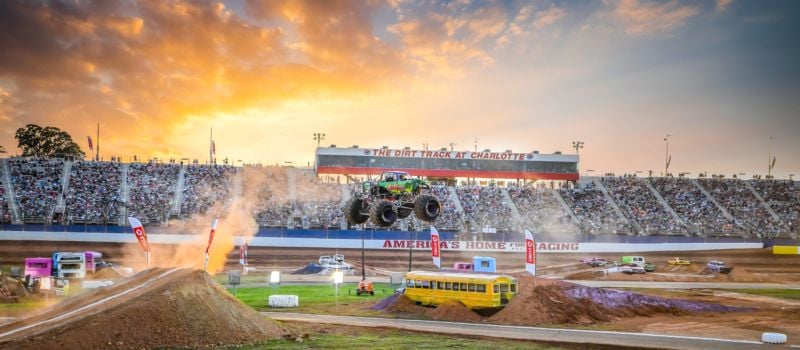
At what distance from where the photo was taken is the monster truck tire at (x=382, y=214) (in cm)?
2644

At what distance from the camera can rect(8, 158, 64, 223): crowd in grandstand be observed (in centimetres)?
7450

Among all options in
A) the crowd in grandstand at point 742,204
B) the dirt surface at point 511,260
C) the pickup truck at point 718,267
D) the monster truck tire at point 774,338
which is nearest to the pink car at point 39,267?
the dirt surface at point 511,260

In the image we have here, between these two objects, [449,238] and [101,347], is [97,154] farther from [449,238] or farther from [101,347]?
[101,347]

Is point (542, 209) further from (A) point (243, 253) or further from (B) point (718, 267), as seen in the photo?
(A) point (243, 253)

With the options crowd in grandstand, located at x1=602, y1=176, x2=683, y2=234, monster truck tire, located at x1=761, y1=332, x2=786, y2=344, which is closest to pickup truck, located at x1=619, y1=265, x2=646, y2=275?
crowd in grandstand, located at x1=602, y1=176, x2=683, y2=234

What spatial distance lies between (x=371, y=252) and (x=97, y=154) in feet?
170

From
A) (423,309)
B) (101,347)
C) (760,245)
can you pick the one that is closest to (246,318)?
(101,347)

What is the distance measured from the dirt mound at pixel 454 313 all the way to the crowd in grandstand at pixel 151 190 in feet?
158

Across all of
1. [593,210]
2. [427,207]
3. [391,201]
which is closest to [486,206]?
[593,210]

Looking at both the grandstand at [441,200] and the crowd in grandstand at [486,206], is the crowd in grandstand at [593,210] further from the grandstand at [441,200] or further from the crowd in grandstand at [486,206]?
the crowd in grandstand at [486,206]

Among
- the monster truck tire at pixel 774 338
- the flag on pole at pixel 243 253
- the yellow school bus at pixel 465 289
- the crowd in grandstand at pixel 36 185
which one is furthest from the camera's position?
the crowd in grandstand at pixel 36 185

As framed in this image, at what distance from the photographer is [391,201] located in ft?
92.2

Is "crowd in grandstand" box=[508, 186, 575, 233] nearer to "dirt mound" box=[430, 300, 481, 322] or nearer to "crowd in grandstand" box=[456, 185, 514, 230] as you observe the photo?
"crowd in grandstand" box=[456, 185, 514, 230]

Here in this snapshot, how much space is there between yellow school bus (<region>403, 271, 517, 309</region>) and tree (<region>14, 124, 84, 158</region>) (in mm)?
118879
